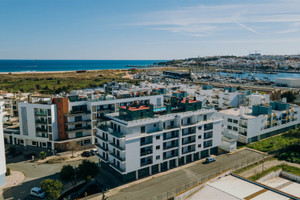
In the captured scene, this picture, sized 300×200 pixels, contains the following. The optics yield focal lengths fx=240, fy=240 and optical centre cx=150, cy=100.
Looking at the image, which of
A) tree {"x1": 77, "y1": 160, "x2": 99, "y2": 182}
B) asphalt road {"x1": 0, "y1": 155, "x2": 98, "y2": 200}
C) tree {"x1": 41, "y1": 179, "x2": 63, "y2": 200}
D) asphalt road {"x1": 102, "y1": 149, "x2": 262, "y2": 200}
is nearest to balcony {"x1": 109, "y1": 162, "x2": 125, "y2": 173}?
asphalt road {"x1": 102, "y1": 149, "x2": 262, "y2": 200}

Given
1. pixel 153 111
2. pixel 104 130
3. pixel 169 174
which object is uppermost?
pixel 153 111

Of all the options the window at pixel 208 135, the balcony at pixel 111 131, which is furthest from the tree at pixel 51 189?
the window at pixel 208 135

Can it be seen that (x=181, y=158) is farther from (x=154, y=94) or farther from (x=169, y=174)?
(x=154, y=94)

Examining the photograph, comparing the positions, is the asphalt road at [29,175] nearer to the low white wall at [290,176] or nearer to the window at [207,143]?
the window at [207,143]

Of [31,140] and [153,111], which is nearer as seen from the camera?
[153,111]

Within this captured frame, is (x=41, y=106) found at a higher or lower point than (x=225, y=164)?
higher

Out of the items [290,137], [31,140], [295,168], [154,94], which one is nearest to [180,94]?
[154,94]
